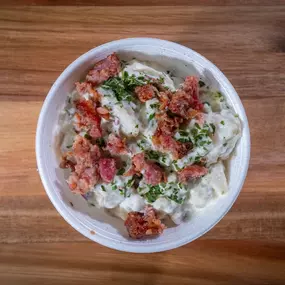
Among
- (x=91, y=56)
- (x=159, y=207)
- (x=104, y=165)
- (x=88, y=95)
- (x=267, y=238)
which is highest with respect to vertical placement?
(x=91, y=56)

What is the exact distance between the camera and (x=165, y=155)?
131 centimetres

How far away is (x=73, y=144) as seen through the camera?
1.33m

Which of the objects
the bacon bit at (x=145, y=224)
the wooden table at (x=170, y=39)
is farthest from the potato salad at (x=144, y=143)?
the wooden table at (x=170, y=39)

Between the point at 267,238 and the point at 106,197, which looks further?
the point at 267,238

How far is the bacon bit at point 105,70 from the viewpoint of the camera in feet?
4.38

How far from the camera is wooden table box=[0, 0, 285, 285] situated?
1.57 m

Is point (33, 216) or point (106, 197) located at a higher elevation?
point (106, 197)

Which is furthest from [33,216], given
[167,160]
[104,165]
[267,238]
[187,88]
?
[267,238]

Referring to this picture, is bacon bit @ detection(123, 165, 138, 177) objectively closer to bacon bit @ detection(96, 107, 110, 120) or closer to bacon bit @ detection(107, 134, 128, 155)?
bacon bit @ detection(107, 134, 128, 155)

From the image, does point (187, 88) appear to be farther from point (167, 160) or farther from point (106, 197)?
point (106, 197)

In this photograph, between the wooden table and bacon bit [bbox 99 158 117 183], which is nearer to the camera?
bacon bit [bbox 99 158 117 183]

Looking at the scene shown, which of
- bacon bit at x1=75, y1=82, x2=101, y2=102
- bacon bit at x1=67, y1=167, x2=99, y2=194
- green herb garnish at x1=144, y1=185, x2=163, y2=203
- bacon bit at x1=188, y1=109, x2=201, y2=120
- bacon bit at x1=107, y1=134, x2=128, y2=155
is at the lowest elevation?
green herb garnish at x1=144, y1=185, x2=163, y2=203

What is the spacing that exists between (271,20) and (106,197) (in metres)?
0.98

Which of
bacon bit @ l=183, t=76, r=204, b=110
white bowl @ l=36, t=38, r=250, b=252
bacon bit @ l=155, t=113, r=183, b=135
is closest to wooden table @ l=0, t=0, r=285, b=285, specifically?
white bowl @ l=36, t=38, r=250, b=252
